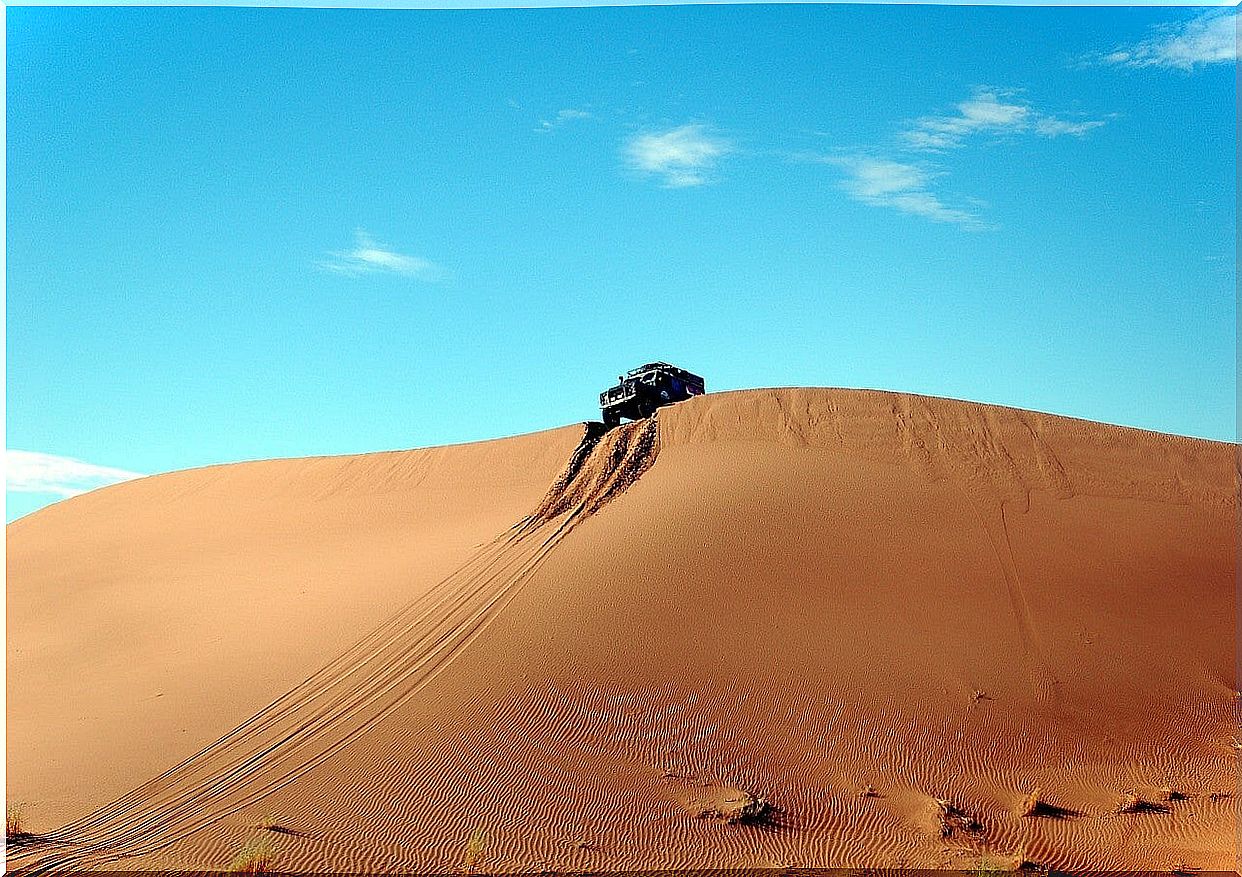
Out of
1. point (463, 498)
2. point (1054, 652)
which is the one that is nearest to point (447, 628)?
point (1054, 652)

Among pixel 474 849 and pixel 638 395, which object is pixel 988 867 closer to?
pixel 474 849

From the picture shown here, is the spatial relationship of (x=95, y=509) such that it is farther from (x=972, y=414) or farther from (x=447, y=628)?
(x=972, y=414)

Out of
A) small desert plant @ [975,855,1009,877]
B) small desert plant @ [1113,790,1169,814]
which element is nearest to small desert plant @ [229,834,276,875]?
small desert plant @ [975,855,1009,877]

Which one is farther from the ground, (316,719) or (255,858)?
(316,719)

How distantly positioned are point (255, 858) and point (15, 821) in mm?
2427

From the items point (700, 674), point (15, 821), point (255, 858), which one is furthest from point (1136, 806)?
point (15, 821)

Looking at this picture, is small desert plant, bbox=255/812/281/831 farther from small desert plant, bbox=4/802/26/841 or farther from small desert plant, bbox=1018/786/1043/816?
small desert plant, bbox=1018/786/1043/816

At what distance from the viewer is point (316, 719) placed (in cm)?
991

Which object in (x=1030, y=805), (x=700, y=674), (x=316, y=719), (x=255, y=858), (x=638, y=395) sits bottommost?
(x=1030, y=805)

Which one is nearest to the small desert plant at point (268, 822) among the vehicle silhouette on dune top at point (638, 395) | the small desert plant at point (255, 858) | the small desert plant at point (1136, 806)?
the small desert plant at point (255, 858)

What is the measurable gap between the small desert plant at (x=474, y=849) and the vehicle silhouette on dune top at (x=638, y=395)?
9926 mm

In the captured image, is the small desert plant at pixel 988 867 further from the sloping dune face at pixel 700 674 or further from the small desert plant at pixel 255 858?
the small desert plant at pixel 255 858

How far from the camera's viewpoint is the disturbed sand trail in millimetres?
8242

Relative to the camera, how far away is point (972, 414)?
58.2 ft
